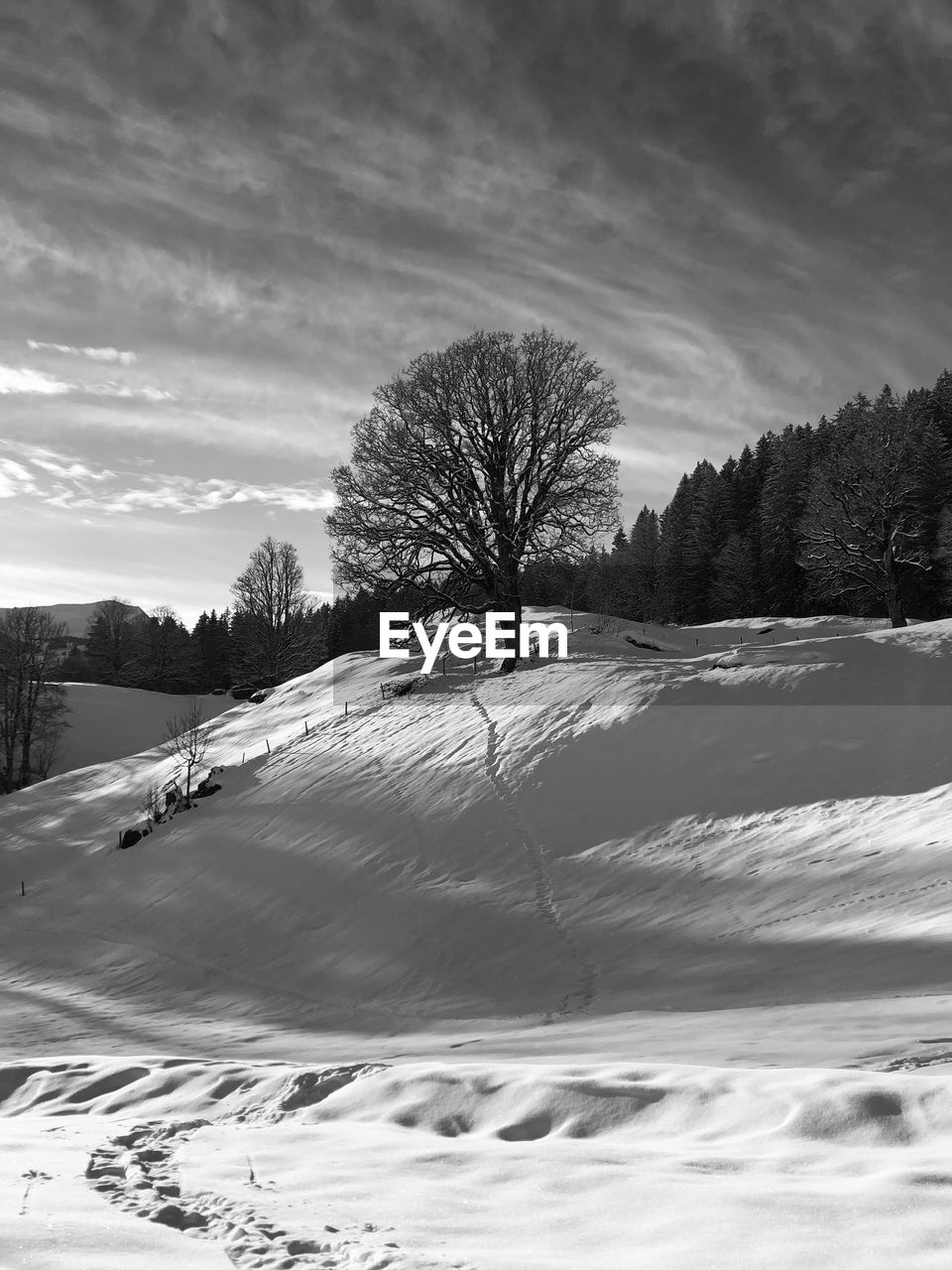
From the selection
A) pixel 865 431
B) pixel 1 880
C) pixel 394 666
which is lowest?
pixel 1 880

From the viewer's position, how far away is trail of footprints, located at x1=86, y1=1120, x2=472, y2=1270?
2.78 meters

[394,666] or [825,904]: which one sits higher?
[394,666]

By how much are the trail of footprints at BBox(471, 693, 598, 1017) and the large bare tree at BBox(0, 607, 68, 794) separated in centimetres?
3095

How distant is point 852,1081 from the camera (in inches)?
152

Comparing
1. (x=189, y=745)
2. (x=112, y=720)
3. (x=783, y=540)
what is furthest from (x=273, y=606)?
(x=783, y=540)

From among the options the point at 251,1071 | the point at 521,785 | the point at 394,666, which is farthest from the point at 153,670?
the point at 251,1071

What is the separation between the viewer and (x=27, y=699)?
1580 inches

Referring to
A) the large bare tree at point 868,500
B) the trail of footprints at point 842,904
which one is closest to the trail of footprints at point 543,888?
the trail of footprints at point 842,904

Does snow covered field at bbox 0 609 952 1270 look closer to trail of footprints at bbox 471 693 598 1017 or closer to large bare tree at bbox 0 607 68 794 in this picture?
trail of footprints at bbox 471 693 598 1017

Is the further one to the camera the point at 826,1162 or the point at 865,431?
the point at 865,431

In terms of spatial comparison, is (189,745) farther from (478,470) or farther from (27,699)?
(27,699)

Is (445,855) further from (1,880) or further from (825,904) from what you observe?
(1,880)

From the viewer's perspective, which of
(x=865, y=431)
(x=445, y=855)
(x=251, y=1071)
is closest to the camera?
(x=251, y=1071)

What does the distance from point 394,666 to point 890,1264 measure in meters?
24.1
